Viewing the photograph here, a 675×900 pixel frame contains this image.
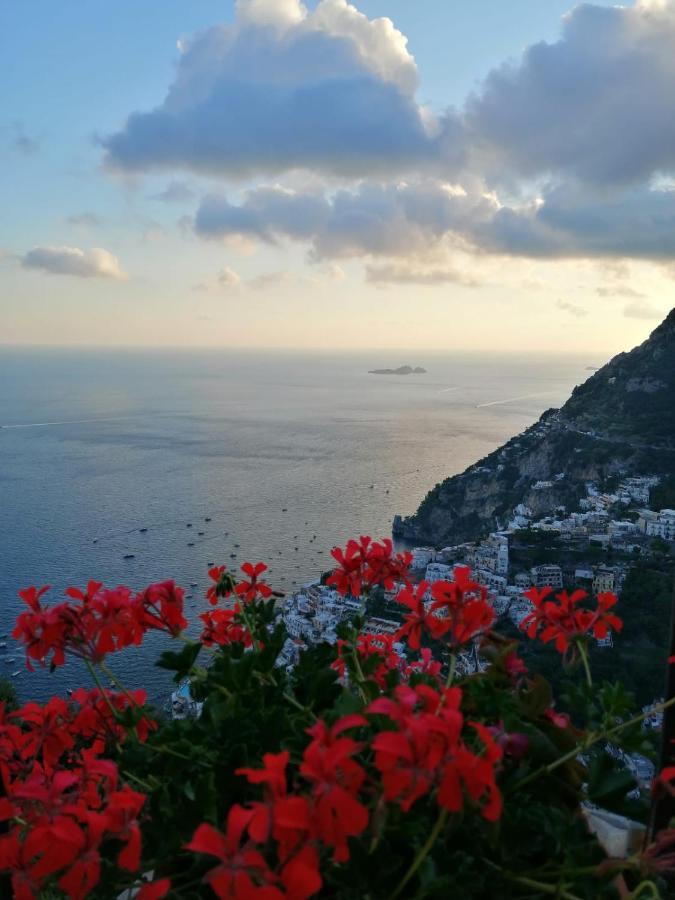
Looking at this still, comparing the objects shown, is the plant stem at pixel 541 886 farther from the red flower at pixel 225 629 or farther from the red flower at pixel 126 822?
the red flower at pixel 225 629

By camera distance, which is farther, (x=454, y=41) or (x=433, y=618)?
(x=454, y=41)

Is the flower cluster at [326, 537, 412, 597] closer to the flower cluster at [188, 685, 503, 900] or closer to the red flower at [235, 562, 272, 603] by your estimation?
the red flower at [235, 562, 272, 603]

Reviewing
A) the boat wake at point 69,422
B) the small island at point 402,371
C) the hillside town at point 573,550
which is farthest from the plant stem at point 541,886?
the small island at point 402,371

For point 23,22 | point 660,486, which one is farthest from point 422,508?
point 23,22

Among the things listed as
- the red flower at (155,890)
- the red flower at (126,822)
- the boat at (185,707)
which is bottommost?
the boat at (185,707)

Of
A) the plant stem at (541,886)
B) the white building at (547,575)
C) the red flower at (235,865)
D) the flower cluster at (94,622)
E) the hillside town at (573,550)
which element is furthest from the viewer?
the white building at (547,575)

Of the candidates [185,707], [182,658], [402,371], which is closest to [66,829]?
[182,658]

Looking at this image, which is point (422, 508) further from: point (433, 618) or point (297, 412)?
point (297, 412)

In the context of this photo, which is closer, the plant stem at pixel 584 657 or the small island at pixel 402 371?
the plant stem at pixel 584 657
